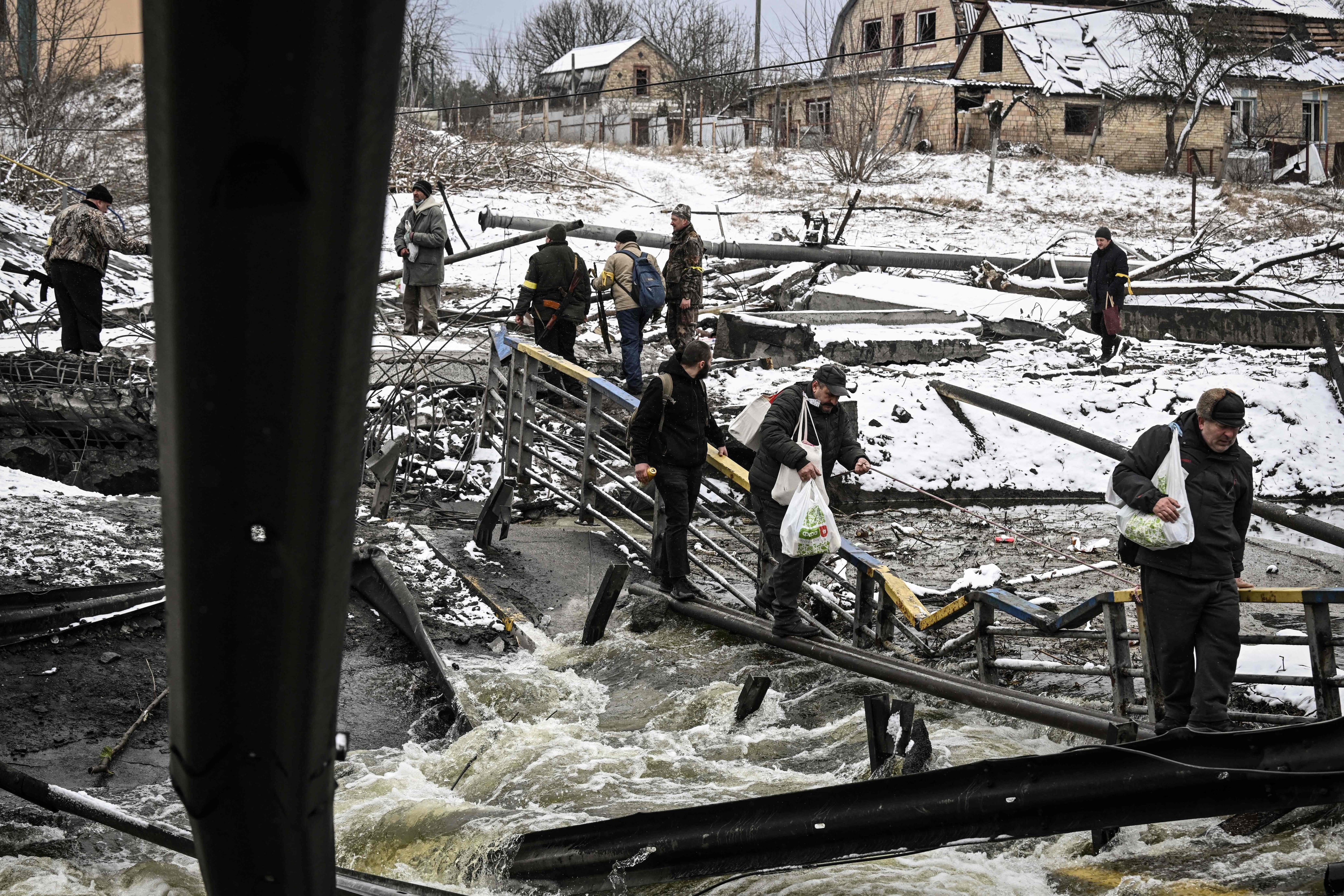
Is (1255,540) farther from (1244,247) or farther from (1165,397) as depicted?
(1244,247)

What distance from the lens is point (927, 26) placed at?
1848 inches

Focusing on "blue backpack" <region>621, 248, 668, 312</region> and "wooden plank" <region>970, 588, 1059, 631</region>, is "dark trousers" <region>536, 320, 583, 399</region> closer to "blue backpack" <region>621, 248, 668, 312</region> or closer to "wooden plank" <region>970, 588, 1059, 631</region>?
"blue backpack" <region>621, 248, 668, 312</region>

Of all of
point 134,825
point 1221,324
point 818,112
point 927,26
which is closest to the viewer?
point 134,825

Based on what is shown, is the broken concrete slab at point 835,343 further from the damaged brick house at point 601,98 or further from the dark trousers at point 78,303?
the damaged brick house at point 601,98

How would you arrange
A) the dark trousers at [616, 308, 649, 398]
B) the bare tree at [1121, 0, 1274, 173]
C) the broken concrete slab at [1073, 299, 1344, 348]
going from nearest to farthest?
the dark trousers at [616, 308, 649, 398], the broken concrete slab at [1073, 299, 1344, 348], the bare tree at [1121, 0, 1274, 173]

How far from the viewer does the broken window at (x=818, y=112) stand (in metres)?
40.7

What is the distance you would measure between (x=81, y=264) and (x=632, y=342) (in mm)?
5461

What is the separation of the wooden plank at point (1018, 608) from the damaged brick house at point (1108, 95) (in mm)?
31967

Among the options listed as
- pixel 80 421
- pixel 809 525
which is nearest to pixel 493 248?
pixel 80 421

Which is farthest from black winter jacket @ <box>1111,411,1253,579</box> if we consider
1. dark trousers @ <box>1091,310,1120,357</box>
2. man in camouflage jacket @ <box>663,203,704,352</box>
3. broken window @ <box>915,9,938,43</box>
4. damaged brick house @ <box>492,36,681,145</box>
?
broken window @ <box>915,9,938,43</box>

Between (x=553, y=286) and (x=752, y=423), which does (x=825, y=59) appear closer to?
(x=553, y=286)

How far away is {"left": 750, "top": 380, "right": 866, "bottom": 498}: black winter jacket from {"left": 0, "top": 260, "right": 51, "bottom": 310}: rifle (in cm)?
793

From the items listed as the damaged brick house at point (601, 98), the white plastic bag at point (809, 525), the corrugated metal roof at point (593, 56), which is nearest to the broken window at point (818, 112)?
the damaged brick house at point (601, 98)

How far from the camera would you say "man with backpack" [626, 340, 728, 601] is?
25.3 feet
